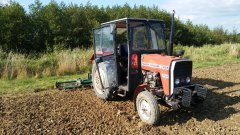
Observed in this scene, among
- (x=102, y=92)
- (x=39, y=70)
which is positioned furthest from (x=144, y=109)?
(x=39, y=70)

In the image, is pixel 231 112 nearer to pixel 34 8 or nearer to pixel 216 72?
pixel 216 72

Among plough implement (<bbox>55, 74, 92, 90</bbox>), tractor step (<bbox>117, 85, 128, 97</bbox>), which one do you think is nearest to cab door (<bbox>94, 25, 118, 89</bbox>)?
tractor step (<bbox>117, 85, 128, 97</bbox>)

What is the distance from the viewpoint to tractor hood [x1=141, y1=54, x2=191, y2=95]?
6246mm

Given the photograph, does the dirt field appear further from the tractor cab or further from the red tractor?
the tractor cab

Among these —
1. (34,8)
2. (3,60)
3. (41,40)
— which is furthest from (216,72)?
(34,8)

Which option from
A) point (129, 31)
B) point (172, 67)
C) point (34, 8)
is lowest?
point (172, 67)

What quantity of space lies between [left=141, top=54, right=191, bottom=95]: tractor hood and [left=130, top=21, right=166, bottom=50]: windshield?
360 millimetres

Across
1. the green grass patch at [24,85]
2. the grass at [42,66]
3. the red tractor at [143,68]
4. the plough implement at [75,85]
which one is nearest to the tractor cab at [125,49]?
the red tractor at [143,68]

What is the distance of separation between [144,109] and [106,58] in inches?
73.1

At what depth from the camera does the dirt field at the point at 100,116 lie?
596cm

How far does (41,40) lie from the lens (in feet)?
64.8

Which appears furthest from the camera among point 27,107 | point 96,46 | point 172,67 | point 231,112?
point 96,46

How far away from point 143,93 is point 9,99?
4.02 m

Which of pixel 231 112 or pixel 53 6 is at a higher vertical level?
pixel 53 6
